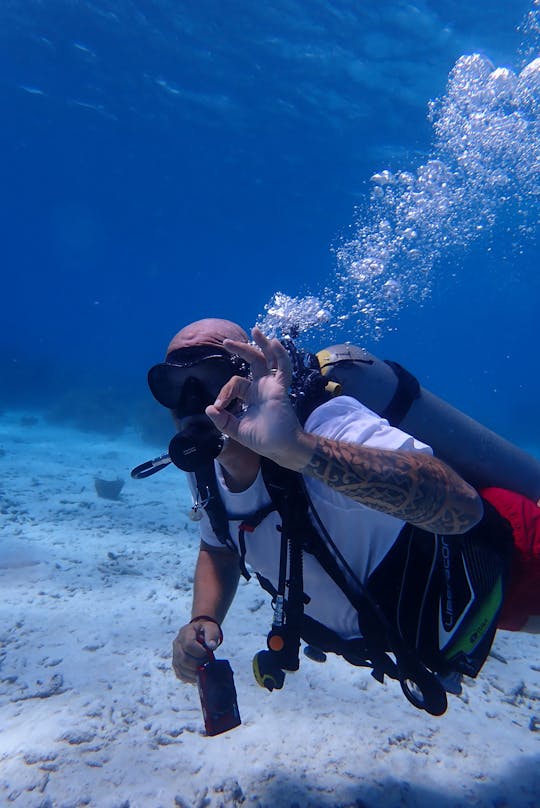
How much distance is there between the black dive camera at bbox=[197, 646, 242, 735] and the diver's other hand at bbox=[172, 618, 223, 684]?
2.8 inches

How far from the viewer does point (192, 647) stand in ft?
8.02

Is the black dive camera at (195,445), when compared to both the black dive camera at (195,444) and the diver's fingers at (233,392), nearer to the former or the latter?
the black dive camera at (195,444)

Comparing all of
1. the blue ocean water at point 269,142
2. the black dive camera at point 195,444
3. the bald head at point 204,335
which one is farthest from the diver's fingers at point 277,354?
the blue ocean water at point 269,142

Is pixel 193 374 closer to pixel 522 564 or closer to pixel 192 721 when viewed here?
pixel 522 564

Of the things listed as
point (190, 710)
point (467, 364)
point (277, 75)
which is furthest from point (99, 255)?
point (467, 364)

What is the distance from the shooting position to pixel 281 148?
24.9 metres

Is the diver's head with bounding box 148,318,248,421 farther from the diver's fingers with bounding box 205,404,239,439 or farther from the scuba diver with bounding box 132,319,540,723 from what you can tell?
the diver's fingers with bounding box 205,404,239,439

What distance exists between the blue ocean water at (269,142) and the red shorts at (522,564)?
9.56 feet

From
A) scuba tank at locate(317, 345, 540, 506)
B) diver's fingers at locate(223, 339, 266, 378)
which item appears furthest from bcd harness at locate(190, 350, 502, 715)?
scuba tank at locate(317, 345, 540, 506)

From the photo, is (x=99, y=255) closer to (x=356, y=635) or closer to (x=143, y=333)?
(x=143, y=333)

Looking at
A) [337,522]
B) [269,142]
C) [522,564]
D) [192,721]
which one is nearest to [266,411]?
[337,522]

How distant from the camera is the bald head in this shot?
2.64 m

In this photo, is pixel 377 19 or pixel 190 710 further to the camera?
pixel 377 19

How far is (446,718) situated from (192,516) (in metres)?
2.66
